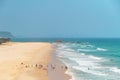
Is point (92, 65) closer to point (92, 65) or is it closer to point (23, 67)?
point (92, 65)

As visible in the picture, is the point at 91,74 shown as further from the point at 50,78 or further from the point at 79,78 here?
the point at 50,78

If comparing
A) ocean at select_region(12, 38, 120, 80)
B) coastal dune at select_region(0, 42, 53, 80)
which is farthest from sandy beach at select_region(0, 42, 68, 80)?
ocean at select_region(12, 38, 120, 80)

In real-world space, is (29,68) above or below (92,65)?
below

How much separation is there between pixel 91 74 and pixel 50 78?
4.62 metres

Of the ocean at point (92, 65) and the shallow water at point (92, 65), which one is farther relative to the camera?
the ocean at point (92, 65)

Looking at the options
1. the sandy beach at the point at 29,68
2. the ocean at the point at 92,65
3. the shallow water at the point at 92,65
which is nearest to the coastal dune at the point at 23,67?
the sandy beach at the point at 29,68

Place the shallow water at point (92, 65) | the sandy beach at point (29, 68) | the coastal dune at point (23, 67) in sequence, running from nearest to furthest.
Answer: the coastal dune at point (23, 67)
the sandy beach at point (29, 68)
the shallow water at point (92, 65)

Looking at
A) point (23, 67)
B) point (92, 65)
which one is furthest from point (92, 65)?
point (23, 67)

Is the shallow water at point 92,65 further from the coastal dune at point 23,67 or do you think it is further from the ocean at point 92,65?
the coastal dune at point 23,67

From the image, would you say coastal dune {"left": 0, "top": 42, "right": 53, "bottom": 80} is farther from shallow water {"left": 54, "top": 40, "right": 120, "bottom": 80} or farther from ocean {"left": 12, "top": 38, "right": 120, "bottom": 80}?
shallow water {"left": 54, "top": 40, "right": 120, "bottom": 80}

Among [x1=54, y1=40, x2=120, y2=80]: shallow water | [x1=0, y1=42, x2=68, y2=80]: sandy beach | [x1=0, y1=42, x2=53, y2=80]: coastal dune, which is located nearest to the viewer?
[x1=0, y1=42, x2=53, y2=80]: coastal dune

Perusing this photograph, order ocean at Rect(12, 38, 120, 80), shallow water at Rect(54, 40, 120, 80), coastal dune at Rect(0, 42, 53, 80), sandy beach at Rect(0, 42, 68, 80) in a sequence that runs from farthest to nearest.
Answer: ocean at Rect(12, 38, 120, 80) → shallow water at Rect(54, 40, 120, 80) → sandy beach at Rect(0, 42, 68, 80) → coastal dune at Rect(0, 42, 53, 80)

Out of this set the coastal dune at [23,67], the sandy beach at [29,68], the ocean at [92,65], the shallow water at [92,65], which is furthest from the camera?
the ocean at [92,65]

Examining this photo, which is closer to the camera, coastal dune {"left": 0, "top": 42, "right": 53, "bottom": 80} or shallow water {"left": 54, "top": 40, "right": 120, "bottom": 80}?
coastal dune {"left": 0, "top": 42, "right": 53, "bottom": 80}
